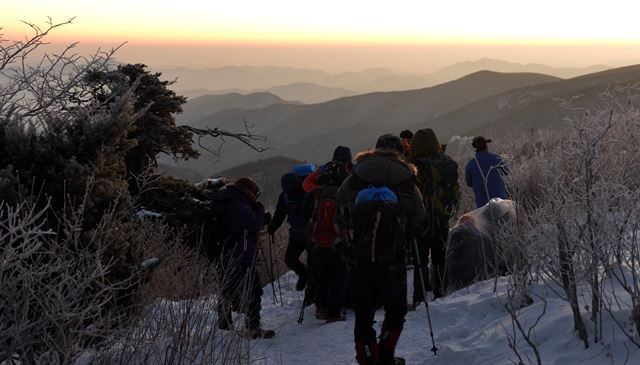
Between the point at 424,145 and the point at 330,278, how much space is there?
171cm

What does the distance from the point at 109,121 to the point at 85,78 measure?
3.55 meters

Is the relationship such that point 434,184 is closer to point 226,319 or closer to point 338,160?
point 338,160

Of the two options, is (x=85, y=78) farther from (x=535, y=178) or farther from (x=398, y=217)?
(x=535, y=178)

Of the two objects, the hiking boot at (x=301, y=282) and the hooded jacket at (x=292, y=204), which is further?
the hiking boot at (x=301, y=282)

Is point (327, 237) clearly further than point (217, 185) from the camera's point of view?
No

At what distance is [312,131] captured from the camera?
165 meters

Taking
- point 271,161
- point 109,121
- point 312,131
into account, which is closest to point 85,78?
point 109,121

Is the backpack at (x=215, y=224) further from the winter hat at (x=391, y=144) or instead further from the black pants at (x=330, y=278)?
the winter hat at (x=391, y=144)

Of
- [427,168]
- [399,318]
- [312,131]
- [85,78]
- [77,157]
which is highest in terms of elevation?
[85,78]

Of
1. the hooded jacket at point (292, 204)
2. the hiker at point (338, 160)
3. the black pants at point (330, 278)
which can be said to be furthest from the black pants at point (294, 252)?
the hiker at point (338, 160)

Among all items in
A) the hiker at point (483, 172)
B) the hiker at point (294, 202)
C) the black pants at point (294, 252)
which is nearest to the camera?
the hiker at point (294, 202)

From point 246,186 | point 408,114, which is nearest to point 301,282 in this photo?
point 246,186

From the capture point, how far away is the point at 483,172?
7.67 m

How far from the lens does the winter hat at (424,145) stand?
6516 millimetres
